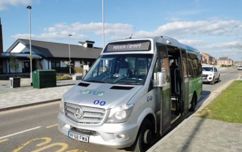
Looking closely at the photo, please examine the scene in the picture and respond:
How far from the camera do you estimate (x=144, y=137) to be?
19.6ft

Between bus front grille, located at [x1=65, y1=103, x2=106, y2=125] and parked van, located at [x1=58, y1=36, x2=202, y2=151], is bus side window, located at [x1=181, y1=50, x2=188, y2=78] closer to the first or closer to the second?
parked van, located at [x1=58, y1=36, x2=202, y2=151]

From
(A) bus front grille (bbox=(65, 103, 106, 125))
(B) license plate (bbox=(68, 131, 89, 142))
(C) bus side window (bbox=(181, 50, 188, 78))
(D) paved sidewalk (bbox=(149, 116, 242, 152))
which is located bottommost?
(D) paved sidewalk (bbox=(149, 116, 242, 152))

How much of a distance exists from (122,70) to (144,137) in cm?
159

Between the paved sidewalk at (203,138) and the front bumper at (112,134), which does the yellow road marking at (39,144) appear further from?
the paved sidewalk at (203,138)

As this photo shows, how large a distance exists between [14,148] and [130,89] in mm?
3133

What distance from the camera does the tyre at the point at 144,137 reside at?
5.80m

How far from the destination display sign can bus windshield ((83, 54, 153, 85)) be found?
0.19 metres

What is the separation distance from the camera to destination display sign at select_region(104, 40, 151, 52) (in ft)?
22.4

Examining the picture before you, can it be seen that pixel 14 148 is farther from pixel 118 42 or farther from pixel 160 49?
pixel 160 49

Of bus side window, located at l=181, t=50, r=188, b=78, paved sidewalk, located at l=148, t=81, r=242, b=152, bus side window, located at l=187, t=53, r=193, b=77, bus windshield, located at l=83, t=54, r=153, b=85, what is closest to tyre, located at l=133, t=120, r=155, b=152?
paved sidewalk, located at l=148, t=81, r=242, b=152

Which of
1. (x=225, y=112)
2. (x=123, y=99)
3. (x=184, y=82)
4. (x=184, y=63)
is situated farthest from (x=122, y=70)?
(x=225, y=112)

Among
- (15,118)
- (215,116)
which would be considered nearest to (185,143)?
(215,116)

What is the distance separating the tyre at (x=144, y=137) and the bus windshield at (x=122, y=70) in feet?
2.98

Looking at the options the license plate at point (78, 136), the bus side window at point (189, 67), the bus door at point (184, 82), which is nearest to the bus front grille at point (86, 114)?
the license plate at point (78, 136)
